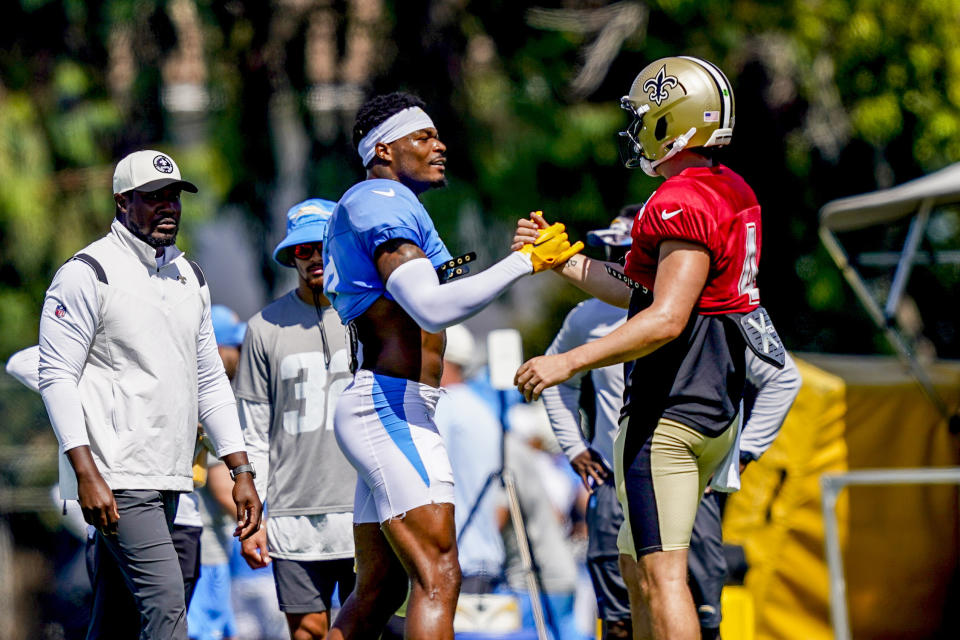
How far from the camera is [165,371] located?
508cm

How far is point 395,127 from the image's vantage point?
4.97 metres

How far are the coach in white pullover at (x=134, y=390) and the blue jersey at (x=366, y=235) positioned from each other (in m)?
0.80

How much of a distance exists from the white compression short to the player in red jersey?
0.53 m

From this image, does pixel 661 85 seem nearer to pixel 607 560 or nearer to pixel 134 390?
pixel 134 390

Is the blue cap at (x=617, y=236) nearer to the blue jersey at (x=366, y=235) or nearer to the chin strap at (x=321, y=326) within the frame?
the chin strap at (x=321, y=326)

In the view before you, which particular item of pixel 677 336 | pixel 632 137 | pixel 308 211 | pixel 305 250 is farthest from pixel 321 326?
pixel 677 336

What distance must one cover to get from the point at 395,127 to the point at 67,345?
1432 mm

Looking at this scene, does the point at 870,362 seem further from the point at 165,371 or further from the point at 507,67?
the point at 165,371

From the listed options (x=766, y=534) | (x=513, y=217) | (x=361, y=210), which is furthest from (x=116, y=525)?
(x=513, y=217)

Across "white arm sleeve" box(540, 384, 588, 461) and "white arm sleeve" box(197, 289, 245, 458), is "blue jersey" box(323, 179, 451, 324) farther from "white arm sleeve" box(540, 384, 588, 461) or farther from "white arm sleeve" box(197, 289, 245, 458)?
"white arm sleeve" box(540, 384, 588, 461)

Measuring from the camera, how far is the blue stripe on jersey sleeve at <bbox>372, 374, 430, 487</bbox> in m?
4.56

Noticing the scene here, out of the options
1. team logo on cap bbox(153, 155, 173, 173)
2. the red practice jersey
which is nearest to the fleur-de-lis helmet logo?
the red practice jersey

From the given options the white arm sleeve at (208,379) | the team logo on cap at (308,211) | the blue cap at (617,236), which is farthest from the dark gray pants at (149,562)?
the blue cap at (617,236)

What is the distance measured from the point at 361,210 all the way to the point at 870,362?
624 cm
